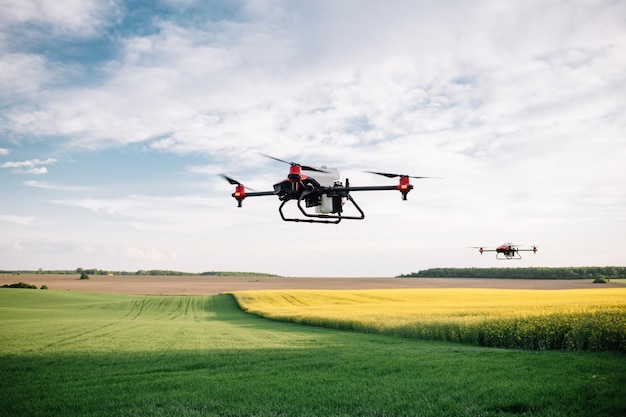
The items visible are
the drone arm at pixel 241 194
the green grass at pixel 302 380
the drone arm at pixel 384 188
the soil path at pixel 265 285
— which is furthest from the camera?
the soil path at pixel 265 285

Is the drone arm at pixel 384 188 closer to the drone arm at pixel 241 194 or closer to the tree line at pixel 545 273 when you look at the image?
the drone arm at pixel 241 194

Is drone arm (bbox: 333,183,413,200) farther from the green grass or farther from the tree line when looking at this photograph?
the tree line

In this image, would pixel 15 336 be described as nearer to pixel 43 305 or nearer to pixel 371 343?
pixel 371 343

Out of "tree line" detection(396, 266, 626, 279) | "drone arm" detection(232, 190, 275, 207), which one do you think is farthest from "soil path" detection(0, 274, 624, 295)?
"drone arm" detection(232, 190, 275, 207)

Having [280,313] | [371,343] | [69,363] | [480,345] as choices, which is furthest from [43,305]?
[480,345]

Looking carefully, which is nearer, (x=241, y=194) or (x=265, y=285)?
(x=241, y=194)

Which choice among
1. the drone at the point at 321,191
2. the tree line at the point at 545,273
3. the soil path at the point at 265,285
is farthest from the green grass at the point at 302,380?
the tree line at the point at 545,273

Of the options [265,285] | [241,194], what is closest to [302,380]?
[241,194]

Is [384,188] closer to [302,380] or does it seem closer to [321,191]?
[321,191]
